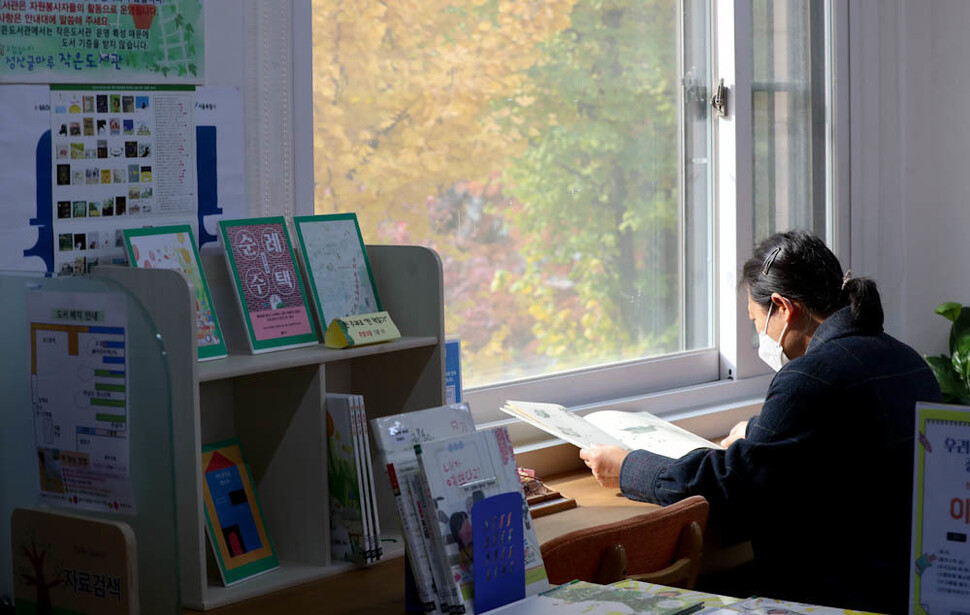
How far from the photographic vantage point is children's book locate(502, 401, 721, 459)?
258 cm

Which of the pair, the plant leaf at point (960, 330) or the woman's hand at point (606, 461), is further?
the plant leaf at point (960, 330)

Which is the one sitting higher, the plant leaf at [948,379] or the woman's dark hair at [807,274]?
the woman's dark hair at [807,274]

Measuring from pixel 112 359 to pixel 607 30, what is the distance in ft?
6.21

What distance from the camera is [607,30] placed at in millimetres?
3084

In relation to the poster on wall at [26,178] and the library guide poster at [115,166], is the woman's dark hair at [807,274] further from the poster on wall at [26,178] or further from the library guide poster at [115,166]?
the poster on wall at [26,178]

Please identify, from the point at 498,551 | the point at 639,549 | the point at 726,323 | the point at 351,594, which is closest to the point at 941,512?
the point at 498,551

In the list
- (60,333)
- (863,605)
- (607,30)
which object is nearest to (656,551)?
(863,605)

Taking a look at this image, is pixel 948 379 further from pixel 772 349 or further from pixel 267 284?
pixel 267 284

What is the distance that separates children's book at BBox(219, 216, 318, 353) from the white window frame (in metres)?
1.00

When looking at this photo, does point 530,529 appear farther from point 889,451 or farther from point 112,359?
point 889,451

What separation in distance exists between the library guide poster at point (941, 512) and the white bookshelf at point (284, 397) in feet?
3.07

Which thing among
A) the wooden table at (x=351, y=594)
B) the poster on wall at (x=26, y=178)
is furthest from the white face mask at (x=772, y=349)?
the poster on wall at (x=26, y=178)

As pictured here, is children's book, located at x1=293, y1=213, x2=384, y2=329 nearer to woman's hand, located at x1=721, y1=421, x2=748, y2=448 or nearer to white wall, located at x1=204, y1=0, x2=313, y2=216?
white wall, located at x1=204, y1=0, x2=313, y2=216

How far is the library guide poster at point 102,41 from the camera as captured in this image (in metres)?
1.84
